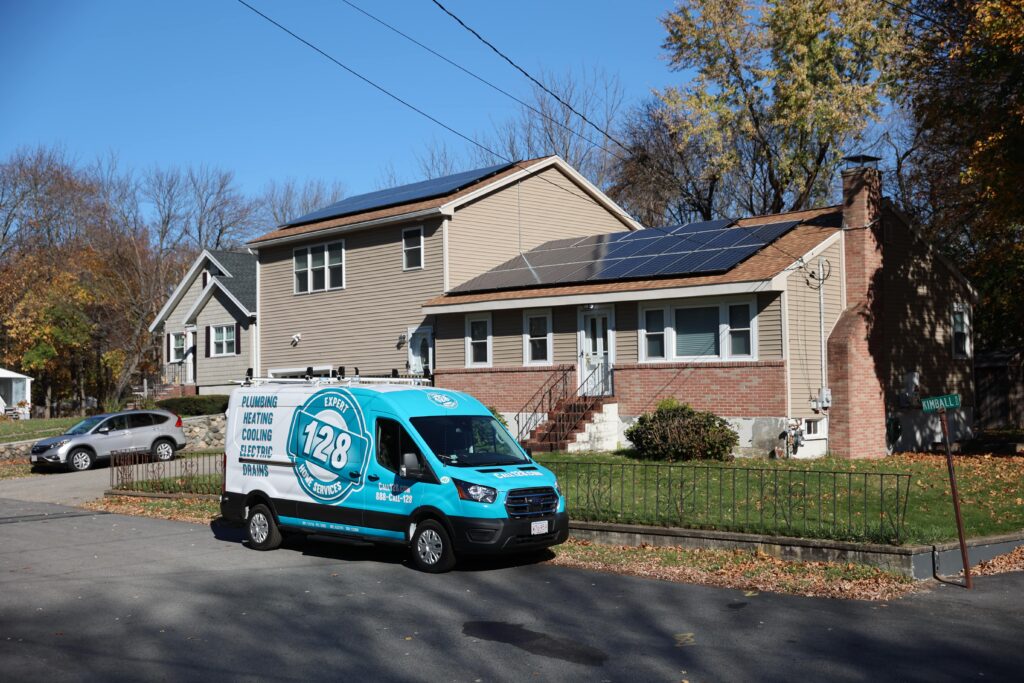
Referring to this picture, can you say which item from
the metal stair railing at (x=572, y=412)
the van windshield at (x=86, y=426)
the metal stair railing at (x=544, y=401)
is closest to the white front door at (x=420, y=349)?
the metal stair railing at (x=544, y=401)

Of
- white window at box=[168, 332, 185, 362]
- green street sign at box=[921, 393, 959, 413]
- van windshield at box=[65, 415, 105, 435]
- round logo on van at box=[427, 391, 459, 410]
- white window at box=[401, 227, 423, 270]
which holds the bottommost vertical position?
van windshield at box=[65, 415, 105, 435]

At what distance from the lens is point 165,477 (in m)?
24.1

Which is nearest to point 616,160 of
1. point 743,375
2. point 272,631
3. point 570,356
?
point 570,356

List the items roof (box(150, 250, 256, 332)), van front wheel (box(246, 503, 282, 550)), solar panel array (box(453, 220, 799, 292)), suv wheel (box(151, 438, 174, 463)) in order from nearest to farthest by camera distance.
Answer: van front wheel (box(246, 503, 282, 550)) < solar panel array (box(453, 220, 799, 292)) < suv wheel (box(151, 438, 174, 463)) < roof (box(150, 250, 256, 332))

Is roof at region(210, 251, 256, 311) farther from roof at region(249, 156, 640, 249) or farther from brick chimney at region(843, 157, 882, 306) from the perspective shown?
brick chimney at region(843, 157, 882, 306)

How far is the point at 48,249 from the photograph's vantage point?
5978cm

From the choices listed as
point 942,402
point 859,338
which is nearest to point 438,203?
point 859,338

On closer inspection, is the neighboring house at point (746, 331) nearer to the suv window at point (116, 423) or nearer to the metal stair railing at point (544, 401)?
the metal stair railing at point (544, 401)

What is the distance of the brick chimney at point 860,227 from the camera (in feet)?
75.0

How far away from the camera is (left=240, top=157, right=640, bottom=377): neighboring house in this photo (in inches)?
1156

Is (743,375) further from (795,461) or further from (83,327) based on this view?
(83,327)

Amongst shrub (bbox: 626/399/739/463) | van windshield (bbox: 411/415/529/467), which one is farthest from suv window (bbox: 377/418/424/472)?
shrub (bbox: 626/399/739/463)

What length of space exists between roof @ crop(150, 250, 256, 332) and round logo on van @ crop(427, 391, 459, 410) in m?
24.4

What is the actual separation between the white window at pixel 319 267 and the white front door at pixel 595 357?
10.2 meters
